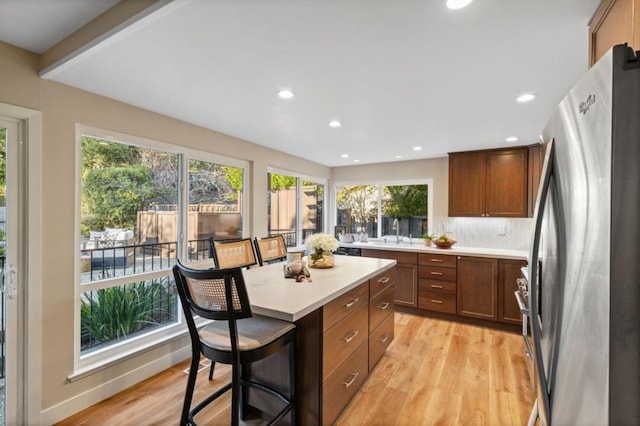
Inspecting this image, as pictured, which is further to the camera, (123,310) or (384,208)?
(384,208)

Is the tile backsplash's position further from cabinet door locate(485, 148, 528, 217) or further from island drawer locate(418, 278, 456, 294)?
island drawer locate(418, 278, 456, 294)

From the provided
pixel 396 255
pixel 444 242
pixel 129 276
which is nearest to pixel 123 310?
pixel 129 276

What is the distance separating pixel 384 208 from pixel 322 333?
3.82 m

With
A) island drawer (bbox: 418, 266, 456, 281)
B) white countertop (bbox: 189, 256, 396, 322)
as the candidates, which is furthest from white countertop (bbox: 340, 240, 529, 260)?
white countertop (bbox: 189, 256, 396, 322)

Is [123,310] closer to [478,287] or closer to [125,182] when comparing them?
[125,182]

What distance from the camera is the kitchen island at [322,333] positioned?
165cm

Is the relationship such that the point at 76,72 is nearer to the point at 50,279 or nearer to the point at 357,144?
the point at 50,279

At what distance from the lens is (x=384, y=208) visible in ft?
17.2

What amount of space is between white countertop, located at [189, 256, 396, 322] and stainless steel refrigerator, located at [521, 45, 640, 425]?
3.41 ft

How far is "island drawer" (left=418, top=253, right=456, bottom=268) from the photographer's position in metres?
3.83

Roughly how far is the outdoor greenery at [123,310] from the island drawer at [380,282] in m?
2.00

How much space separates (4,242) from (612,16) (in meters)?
3.24

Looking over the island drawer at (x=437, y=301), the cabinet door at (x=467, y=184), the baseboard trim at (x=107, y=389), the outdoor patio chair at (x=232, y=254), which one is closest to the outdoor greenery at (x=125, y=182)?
the outdoor patio chair at (x=232, y=254)

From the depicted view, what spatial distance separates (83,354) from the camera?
2229mm
